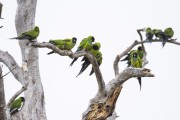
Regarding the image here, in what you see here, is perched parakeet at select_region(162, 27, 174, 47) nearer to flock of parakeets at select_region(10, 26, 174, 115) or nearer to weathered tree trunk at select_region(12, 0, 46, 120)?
flock of parakeets at select_region(10, 26, 174, 115)

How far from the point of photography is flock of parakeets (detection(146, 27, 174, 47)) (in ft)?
33.9

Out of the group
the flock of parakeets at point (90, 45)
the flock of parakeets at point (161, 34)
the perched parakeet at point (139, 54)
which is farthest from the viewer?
the flock of parakeets at point (161, 34)

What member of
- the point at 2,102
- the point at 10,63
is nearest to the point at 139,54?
the point at 10,63

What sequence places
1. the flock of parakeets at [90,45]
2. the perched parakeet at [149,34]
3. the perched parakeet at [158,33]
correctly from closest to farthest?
1. the flock of parakeets at [90,45]
2. the perched parakeet at [149,34]
3. the perched parakeet at [158,33]

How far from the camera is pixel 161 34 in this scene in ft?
35.0

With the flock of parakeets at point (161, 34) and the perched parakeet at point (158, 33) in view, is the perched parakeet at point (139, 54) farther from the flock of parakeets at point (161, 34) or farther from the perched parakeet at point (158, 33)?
the perched parakeet at point (158, 33)

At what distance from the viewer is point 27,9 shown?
386 inches

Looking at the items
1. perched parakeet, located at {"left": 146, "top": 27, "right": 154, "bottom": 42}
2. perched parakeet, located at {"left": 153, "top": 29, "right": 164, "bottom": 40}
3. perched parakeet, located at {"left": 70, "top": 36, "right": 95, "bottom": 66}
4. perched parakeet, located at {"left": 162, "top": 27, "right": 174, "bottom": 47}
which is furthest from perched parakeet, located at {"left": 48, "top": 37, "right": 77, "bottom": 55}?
perched parakeet, located at {"left": 153, "top": 29, "right": 164, "bottom": 40}

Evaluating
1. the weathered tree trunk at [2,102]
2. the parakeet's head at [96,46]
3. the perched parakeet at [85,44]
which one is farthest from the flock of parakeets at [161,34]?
the weathered tree trunk at [2,102]

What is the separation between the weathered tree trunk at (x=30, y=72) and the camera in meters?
9.23

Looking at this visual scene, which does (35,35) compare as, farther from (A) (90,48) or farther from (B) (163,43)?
(B) (163,43)

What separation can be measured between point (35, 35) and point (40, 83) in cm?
152

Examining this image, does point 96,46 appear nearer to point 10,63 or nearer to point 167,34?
point 10,63

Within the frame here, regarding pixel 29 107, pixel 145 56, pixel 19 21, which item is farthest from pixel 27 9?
pixel 145 56
